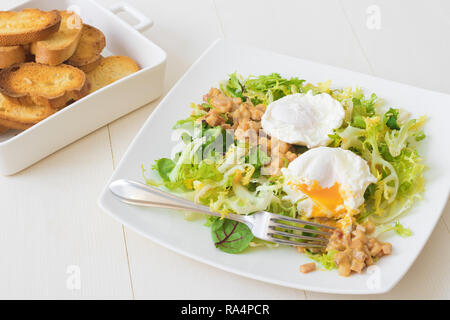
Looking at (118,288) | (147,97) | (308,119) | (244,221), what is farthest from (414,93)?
(118,288)

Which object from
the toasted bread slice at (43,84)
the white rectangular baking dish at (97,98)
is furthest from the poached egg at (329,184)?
the toasted bread slice at (43,84)

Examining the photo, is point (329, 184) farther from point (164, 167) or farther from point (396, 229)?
point (164, 167)

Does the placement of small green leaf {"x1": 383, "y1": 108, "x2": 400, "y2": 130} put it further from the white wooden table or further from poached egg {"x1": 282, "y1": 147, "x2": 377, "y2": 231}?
the white wooden table

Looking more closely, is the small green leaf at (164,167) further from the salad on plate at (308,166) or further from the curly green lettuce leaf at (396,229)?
the curly green lettuce leaf at (396,229)

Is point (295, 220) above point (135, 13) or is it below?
below

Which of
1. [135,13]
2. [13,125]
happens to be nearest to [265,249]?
[13,125]

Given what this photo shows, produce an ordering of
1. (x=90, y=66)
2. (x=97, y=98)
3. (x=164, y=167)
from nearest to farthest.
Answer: (x=164, y=167)
(x=97, y=98)
(x=90, y=66)
